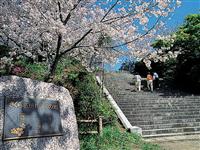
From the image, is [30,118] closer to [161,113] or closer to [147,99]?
[161,113]

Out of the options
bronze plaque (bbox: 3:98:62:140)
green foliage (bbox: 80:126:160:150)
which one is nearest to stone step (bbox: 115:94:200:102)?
green foliage (bbox: 80:126:160:150)

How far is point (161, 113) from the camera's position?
1659 cm

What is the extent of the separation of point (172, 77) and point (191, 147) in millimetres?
17972

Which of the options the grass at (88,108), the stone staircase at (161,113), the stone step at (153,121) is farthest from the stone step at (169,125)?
the grass at (88,108)

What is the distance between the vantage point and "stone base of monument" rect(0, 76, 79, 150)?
695cm

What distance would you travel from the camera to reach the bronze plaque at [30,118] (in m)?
6.93

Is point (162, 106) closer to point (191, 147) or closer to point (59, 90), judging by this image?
point (191, 147)

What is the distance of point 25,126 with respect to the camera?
7059 millimetres

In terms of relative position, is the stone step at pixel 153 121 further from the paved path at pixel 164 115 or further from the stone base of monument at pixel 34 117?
the stone base of monument at pixel 34 117

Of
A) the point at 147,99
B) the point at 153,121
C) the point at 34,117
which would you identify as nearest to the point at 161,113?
the point at 153,121

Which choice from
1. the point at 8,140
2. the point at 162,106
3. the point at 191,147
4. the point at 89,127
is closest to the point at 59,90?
the point at 8,140

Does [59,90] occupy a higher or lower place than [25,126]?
higher

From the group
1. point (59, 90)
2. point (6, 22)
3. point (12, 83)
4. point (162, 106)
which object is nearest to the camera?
point (12, 83)

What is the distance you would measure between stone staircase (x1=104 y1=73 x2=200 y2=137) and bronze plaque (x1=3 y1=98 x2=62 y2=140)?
707cm
